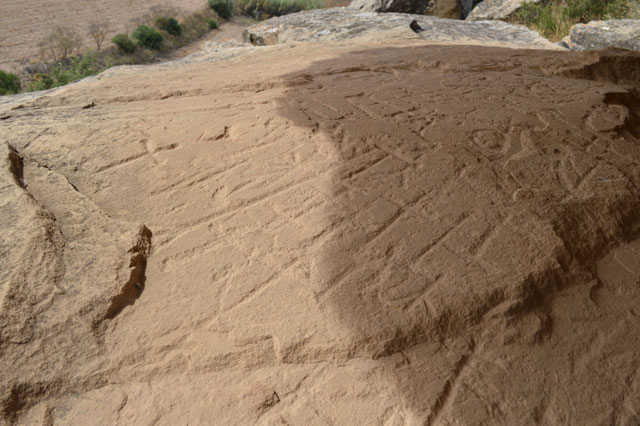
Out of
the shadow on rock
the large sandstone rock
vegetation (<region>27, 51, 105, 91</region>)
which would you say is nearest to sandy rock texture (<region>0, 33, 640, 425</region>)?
the shadow on rock

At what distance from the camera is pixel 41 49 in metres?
8.77

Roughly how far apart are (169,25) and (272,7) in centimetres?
351

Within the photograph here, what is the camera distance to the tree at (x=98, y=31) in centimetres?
957

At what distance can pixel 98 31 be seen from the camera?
971 cm

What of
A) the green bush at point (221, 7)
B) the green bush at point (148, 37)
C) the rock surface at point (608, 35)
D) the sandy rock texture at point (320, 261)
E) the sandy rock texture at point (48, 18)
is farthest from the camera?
the green bush at point (221, 7)

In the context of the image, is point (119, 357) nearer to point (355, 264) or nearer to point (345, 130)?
point (355, 264)

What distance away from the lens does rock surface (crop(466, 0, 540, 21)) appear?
27.8ft

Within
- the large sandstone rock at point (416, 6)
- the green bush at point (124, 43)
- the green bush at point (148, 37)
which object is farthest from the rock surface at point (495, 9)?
the green bush at point (124, 43)

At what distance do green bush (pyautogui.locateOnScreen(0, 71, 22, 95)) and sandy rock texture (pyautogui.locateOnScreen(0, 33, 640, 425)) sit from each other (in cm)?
574

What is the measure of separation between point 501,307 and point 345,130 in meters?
1.27

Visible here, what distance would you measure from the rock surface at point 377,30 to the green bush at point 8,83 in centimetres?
425

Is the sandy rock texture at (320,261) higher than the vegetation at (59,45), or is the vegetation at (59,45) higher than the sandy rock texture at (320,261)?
the sandy rock texture at (320,261)

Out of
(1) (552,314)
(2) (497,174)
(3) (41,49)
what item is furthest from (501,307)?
(3) (41,49)

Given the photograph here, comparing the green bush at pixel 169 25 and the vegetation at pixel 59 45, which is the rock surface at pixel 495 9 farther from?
the vegetation at pixel 59 45
